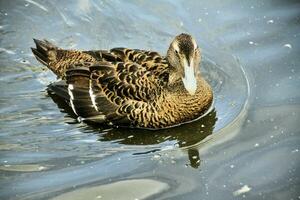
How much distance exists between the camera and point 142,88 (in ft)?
22.8

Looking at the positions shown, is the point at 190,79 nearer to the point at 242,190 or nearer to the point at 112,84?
the point at 112,84

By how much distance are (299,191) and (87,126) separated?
7.67 ft

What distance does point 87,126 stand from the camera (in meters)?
7.15

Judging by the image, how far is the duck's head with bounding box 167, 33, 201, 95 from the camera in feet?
22.2

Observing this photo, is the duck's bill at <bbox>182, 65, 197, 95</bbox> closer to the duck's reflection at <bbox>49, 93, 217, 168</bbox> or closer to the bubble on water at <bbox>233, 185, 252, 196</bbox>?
the duck's reflection at <bbox>49, 93, 217, 168</bbox>

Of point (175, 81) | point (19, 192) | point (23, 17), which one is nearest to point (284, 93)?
point (175, 81)

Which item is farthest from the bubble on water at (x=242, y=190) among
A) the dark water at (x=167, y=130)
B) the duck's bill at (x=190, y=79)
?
the duck's bill at (x=190, y=79)

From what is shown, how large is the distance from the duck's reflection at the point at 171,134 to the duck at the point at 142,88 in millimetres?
64

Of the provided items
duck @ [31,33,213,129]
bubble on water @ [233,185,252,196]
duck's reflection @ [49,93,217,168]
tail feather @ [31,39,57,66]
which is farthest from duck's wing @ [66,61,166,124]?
bubble on water @ [233,185,252,196]

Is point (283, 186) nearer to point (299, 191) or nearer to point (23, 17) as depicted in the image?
point (299, 191)

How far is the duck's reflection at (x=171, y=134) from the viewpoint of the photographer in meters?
6.77

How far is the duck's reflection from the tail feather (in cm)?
116

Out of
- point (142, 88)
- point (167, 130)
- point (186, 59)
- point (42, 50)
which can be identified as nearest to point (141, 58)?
point (142, 88)

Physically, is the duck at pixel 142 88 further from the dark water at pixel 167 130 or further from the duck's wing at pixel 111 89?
the dark water at pixel 167 130
